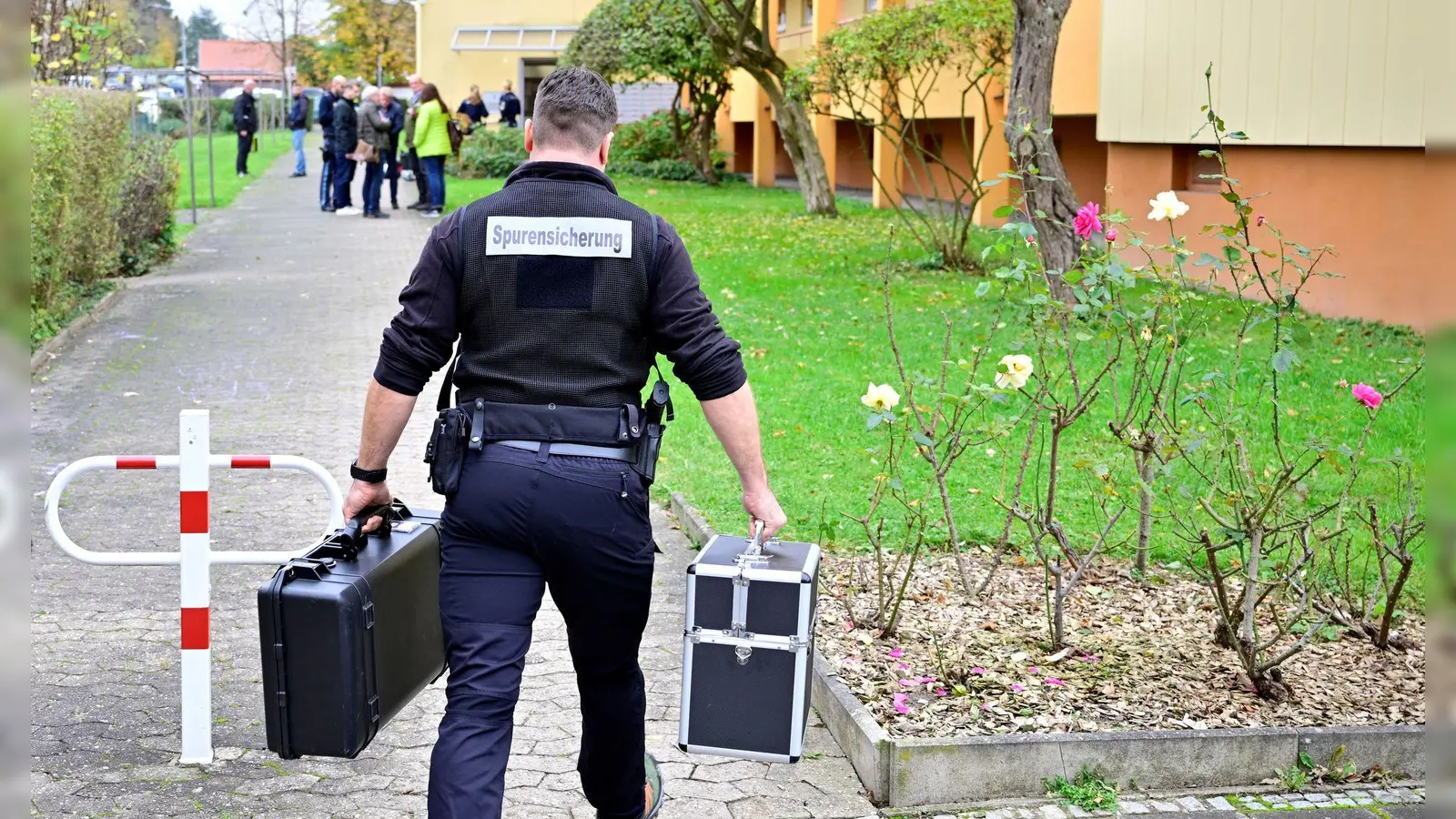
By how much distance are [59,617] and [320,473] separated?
195 cm

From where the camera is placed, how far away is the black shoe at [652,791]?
4105 mm

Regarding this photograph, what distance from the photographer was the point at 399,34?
64.8 m

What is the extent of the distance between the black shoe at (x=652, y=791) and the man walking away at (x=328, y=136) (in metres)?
20.1

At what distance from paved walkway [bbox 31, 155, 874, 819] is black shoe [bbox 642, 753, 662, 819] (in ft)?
0.39

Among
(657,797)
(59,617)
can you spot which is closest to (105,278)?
(59,617)

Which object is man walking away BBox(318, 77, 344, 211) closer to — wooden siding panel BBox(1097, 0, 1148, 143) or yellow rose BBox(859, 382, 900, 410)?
wooden siding panel BBox(1097, 0, 1148, 143)

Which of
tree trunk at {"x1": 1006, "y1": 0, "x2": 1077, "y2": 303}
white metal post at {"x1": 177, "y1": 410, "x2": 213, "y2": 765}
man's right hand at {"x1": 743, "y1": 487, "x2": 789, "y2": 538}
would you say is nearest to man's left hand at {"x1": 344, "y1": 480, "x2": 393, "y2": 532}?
white metal post at {"x1": 177, "y1": 410, "x2": 213, "y2": 765}

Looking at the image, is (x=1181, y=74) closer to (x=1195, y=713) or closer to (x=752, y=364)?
(x=752, y=364)

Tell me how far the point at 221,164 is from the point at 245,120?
18.3 feet

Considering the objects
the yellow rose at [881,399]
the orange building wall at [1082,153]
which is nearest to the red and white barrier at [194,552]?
the yellow rose at [881,399]

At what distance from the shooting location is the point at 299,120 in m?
32.7

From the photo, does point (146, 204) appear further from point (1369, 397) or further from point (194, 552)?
point (1369, 397)

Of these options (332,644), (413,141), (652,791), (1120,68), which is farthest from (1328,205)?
(413,141)

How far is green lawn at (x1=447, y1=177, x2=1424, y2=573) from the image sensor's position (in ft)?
24.6
